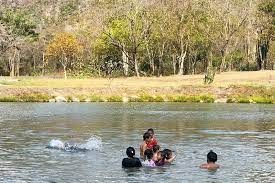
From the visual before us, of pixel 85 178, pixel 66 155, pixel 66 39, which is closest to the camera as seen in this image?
pixel 85 178

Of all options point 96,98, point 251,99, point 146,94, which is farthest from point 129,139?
point 251,99

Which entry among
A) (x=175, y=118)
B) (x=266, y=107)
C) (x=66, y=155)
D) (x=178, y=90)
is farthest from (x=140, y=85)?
(x=66, y=155)

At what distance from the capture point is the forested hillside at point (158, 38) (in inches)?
4488

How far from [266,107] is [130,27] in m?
49.8

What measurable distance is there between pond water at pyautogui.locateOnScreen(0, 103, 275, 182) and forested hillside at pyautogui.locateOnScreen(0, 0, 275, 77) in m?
47.2

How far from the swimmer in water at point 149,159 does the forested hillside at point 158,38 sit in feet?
262

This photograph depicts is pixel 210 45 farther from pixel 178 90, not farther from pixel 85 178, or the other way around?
pixel 85 178

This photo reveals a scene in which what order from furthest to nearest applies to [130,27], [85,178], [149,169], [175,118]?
[130,27], [175,118], [149,169], [85,178]

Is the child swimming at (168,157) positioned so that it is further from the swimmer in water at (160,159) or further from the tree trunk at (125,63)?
the tree trunk at (125,63)

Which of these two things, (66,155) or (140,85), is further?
(140,85)

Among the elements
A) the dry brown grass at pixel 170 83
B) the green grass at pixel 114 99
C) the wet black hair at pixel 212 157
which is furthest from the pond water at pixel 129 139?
the dry brown grass at pixel 170 83

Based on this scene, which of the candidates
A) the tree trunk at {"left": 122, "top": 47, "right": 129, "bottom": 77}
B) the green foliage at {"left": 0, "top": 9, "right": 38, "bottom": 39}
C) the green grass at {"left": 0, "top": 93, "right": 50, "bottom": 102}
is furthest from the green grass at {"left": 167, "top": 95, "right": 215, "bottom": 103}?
the green foliage at {"left": 0, "top": 9, "right": 38, "bottom": 39}

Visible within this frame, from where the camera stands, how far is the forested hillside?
374 ft

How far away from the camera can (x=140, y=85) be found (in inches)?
3194
